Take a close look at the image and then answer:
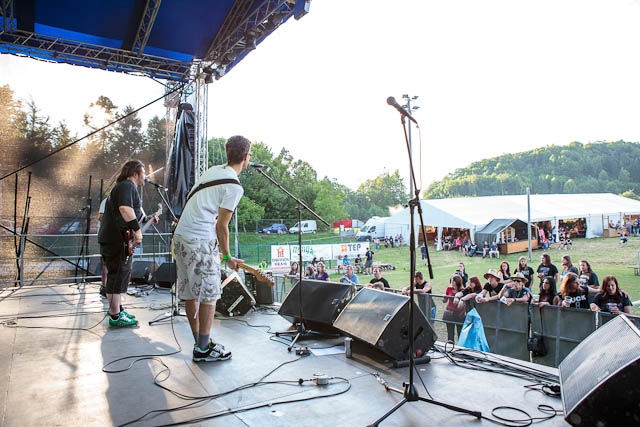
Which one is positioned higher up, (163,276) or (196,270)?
(196,270)

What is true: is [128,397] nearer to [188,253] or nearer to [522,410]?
[188,253]

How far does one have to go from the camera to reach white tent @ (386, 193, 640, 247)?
23516mm

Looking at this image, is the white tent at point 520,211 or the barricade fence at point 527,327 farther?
the white tent at point 520,211

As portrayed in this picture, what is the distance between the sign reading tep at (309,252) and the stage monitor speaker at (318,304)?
13.1 meters

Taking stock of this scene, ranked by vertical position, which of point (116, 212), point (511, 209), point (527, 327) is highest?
point (511, 209)

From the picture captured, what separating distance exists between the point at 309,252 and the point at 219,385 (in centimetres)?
1615

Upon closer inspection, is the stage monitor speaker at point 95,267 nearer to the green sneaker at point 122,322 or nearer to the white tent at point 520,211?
the green sneaker at point 122,322

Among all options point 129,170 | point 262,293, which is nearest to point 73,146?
point 129,170

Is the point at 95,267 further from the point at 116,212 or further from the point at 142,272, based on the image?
the point at 116,212

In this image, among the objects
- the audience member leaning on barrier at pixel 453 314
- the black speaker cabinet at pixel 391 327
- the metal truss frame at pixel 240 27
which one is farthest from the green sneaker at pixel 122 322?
the metal truss frame at pixel 240 27

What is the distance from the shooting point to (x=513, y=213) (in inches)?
940

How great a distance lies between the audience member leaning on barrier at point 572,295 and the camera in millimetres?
5320

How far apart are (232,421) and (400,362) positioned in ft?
4.35

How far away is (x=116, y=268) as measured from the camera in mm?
4156
